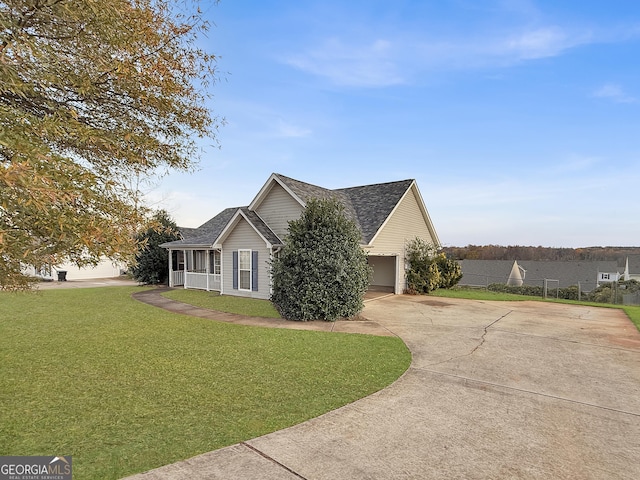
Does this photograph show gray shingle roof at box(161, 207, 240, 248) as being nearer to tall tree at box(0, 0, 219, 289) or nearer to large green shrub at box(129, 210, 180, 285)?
large green shrub at box(129, 210, 180, 285)

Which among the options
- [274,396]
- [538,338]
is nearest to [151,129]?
[274,396]

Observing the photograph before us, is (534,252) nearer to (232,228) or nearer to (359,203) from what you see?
(359,203)

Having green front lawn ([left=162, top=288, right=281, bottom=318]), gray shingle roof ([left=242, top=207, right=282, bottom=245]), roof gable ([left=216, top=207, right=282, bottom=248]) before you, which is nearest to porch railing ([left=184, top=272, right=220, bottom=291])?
green front lawn ([left=162, top=288, right=281, bottom=318])

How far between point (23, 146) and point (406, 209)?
700 inches

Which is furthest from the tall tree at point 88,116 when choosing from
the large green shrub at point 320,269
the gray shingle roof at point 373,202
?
the gray shingle roof at point 373,202

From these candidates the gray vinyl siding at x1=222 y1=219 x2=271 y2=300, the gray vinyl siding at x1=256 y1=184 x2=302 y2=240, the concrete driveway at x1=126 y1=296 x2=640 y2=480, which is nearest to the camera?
the concrete driveway at x1=126 y1=296 x2=640 y2=480

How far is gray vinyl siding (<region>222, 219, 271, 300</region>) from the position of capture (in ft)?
51.0

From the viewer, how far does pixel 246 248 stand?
52.8 feet

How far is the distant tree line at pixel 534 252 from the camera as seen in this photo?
58969mm

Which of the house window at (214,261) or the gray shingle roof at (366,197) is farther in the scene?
the house window at (214,261)

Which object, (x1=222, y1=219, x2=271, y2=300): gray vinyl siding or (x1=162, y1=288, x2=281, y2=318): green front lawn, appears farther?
(x1=222, y1=219, x2=271, y2=300): gray vinyl siding

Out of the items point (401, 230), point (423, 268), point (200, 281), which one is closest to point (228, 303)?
point (200, 281)

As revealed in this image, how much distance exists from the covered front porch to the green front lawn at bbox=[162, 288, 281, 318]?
1.32m
